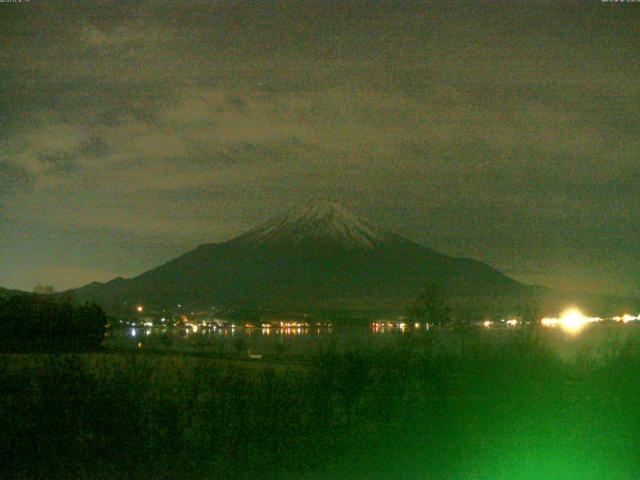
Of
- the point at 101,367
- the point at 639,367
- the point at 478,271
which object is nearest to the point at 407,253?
the point at 478,271

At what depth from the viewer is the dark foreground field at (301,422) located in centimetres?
1019

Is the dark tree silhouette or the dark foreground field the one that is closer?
the dark foreground field

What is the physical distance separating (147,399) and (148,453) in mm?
698

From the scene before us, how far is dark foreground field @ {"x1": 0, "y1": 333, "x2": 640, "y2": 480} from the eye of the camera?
33.4 feet

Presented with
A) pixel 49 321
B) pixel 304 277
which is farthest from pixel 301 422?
pixel 304 277

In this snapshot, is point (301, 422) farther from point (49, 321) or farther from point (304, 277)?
point (304, 277)

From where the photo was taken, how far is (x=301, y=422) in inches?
455

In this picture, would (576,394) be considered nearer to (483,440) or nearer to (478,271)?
(483,440)

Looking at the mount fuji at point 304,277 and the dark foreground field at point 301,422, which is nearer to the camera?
the dark foreground field at point 301,422

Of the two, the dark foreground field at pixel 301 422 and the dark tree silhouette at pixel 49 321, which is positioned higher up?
the dark tree silhouette at pixel 49 321

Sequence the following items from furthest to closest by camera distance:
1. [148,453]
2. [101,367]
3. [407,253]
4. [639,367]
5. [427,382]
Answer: [407,253]
[639,367]
[427,382]
[101,367]
[148,453]

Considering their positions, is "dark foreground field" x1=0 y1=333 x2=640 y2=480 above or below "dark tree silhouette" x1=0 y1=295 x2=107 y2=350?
below

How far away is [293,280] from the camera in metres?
92.9

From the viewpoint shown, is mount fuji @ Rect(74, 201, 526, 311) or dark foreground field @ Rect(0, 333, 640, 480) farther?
mount fuji @ Rect(74, 201, 526, 311)
